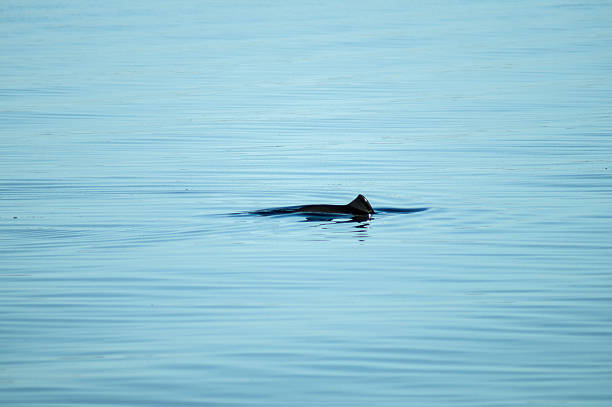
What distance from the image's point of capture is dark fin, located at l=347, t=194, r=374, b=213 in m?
14.2

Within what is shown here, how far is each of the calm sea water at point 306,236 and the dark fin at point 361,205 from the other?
0.30 m

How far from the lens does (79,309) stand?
9836 mm

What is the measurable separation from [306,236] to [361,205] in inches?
50.1

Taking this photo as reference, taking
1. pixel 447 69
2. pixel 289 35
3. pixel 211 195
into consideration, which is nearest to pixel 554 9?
pixel 289 35

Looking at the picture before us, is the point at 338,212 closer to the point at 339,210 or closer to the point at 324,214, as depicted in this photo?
the point at 339,210

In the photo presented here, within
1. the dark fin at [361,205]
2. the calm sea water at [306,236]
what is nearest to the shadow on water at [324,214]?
the dark fin at [361,205]

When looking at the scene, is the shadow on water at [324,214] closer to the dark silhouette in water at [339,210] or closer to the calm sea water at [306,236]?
the dark silhouette in water at [339,210]

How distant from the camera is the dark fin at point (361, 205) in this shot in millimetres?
14188

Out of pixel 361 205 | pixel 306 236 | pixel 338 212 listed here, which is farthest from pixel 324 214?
pixel 306 236

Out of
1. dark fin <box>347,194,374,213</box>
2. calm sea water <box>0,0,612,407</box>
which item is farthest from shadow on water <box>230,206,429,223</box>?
calm sea water <box>0,0,612,407</box>

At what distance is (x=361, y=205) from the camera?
14.3 m

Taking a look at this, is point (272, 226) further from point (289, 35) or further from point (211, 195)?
point (289, 35)

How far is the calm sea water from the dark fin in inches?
11.9

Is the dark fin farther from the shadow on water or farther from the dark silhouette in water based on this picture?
the shadow on water
